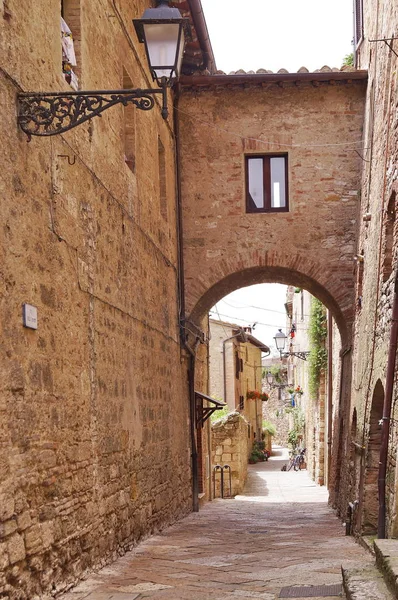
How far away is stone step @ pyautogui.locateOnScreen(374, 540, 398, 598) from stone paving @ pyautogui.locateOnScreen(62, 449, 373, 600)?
0.25 m

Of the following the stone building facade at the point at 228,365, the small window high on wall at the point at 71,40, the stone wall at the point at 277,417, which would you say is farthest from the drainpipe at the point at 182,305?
the stone wall at the point at 277,417

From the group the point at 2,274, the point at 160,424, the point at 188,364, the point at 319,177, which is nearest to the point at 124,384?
the point at 160,424

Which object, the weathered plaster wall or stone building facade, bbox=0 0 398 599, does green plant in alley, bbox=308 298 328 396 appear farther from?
the weathered plaster wall

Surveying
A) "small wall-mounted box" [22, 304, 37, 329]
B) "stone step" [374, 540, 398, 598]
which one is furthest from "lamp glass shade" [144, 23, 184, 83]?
"stone step" [374, 540, 398, 598]

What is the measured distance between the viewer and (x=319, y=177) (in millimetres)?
14344

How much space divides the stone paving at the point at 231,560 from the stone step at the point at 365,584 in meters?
0.35

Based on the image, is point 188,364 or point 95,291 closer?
point 95,291

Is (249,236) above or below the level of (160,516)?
above

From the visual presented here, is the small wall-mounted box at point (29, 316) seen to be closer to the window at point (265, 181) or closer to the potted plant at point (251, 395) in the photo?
the window at point (265, 181)

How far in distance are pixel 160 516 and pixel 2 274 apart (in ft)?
21.5

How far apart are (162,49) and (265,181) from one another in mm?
8637

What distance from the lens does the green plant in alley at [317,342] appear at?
2128 centimetres

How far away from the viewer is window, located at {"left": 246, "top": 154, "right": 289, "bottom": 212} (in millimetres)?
14500

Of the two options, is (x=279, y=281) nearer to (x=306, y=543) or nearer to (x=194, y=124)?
(x=194, y=124)
